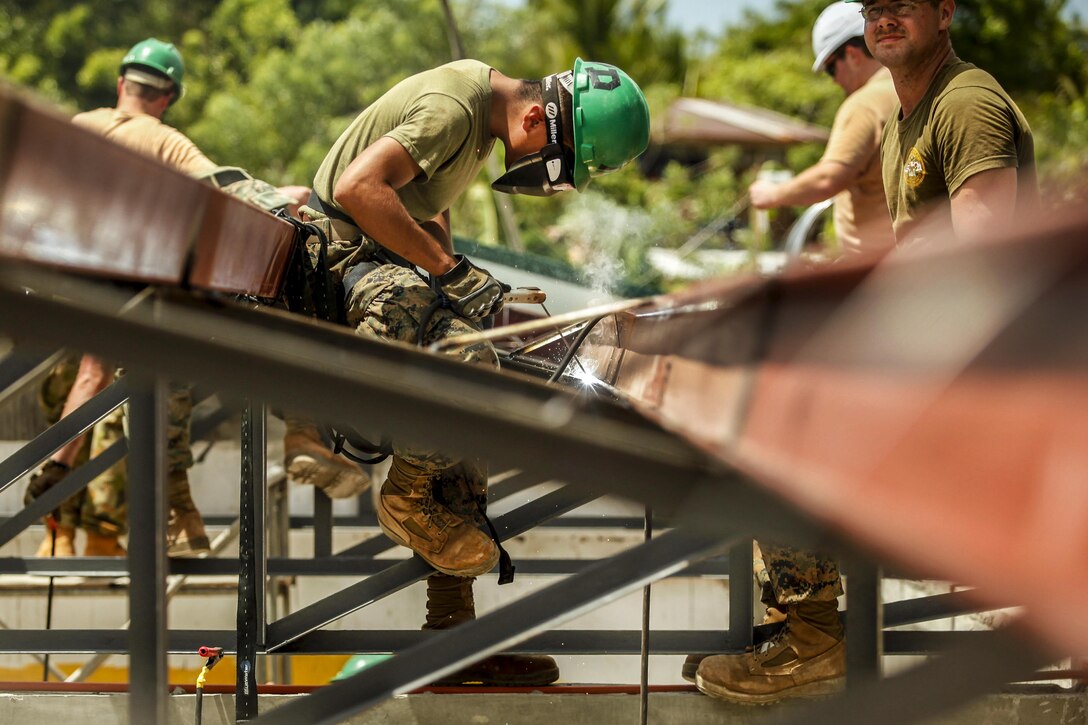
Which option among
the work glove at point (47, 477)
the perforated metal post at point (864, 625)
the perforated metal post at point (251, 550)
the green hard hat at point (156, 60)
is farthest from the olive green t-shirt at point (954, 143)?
the work glove at point (47, 477)

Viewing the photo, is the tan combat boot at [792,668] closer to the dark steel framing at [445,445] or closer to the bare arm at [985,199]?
the bare arm at [985,199]

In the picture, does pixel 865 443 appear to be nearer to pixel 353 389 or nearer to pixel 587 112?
pixel 353 389

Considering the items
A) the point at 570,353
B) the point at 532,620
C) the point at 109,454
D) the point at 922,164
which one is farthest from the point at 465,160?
the point at 532,620

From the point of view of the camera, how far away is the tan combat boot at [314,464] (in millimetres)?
4641

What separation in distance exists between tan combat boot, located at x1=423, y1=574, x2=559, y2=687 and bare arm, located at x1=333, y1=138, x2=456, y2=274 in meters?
0.94

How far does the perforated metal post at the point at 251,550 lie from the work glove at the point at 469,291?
0.55 metres

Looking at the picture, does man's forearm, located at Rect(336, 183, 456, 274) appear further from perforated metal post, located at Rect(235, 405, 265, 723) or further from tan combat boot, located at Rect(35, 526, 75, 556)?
tan combat boot, located at Rect(35, 526, 75, 556)

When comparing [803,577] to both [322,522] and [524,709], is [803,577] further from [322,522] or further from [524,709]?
[322,522]

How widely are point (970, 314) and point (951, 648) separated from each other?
0.94 feet

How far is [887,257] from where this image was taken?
1139 mm

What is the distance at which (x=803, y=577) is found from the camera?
2.97m

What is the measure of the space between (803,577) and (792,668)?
231 millimetres

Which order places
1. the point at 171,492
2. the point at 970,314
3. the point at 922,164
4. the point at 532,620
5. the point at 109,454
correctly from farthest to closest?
the point at 171,492, the point at 109,454, the point at 922,164, the point at 532,620, the point at 970,314

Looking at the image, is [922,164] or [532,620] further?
[922,164]
